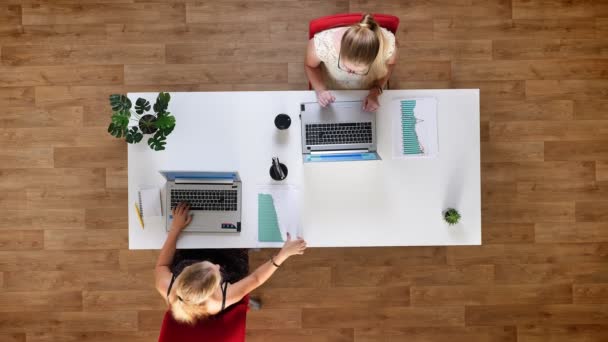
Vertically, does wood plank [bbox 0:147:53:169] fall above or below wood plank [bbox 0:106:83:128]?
below

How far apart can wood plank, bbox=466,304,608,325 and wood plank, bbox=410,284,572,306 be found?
1.5 inches

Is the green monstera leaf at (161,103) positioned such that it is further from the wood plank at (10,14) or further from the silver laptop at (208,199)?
the wood plank at (10,14)

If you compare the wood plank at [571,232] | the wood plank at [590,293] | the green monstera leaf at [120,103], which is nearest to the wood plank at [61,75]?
the green monstera leaf at [120,103]

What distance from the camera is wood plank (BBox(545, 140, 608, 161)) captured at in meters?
2.80

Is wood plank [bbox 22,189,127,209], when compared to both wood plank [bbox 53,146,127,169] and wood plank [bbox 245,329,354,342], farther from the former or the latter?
wood plank [bbox 245,329,354,342]

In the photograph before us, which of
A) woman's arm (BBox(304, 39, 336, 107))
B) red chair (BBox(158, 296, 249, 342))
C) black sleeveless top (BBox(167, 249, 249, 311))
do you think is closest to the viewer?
red chair (BBox(158, 296, 249, 342))

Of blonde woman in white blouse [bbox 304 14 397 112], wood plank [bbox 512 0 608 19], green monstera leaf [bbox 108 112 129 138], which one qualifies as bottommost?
green monstera leaf [bbox 108 112 129 138]

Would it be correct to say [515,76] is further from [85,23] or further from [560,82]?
[85,23]

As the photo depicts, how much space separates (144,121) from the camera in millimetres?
1912

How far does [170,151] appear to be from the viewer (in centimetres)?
206

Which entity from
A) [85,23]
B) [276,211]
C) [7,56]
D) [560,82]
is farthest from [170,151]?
[560,82]

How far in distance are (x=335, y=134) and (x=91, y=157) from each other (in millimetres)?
1821

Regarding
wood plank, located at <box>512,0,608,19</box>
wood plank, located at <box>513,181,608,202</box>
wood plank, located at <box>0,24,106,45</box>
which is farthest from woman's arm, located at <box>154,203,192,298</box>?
wood plank, located at <box>512,0,608,19</box>

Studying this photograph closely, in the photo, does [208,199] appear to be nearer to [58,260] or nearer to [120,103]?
[120,103]
